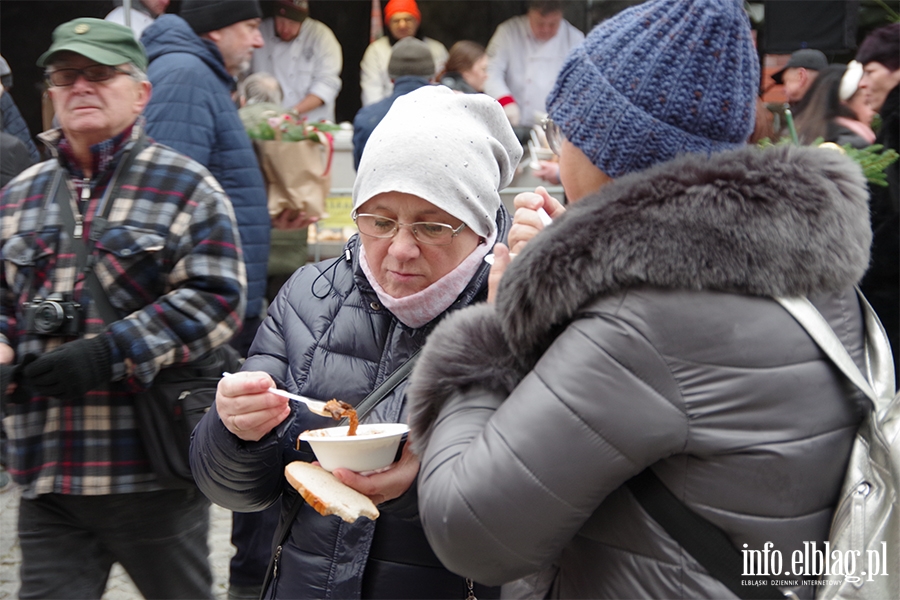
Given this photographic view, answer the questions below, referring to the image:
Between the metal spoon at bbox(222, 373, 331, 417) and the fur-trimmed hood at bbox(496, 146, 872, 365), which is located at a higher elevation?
the fur-trimmed hood at bbox(496, 146, 872, 365)

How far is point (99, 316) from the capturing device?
2.71 metres

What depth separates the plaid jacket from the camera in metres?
2.70

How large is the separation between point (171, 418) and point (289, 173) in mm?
2336

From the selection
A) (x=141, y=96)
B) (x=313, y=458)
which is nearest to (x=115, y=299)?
(x=141, y=96)

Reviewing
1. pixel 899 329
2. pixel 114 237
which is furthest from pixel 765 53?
pixel 114 237

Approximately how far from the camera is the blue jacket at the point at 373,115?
5.16m

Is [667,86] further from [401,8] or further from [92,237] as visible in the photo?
[401,8]

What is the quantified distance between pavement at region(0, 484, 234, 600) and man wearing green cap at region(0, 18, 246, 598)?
0.88 m

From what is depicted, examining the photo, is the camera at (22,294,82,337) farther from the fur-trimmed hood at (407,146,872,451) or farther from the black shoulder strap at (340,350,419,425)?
the fur-trimmed hood at (407,146,872,451)

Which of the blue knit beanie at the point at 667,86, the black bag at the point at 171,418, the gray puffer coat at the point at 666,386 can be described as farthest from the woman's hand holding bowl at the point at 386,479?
the black bag at the point at 171,418

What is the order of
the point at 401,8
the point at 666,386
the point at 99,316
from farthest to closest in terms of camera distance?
the point at 401,8
the point at 99,316
the point at 666,386

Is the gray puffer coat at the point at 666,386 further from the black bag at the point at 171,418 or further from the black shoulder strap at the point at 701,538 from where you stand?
the black bag at the point at 171,418

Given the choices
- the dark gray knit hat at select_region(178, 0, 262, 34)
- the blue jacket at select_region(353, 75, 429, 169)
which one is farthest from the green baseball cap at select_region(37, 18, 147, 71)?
the blue jacket at select_region(353, 75, 429, 169)

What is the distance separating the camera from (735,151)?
55.7 inches
